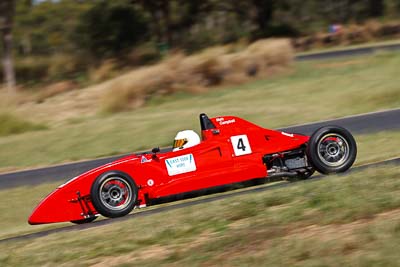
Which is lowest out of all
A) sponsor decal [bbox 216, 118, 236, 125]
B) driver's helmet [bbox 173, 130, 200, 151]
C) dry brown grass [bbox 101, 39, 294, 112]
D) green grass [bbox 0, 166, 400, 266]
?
green grass [bbox 0, 166, 400, 266]

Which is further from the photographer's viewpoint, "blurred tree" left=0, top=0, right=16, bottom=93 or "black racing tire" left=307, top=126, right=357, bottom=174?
"blurred tree" left=0, top=0, right=16, bottom=93

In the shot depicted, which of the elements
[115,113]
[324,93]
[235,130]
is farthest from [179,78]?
[235,130]

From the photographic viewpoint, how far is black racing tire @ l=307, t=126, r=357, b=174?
9.79 metres

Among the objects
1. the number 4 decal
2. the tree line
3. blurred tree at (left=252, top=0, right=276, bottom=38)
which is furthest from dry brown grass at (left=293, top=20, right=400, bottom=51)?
the number 4 decal

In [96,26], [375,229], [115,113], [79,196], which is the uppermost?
[96,26]

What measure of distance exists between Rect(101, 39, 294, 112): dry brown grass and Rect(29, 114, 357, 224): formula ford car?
42.6ft

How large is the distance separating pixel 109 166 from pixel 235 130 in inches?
66.6

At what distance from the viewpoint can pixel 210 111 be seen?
67.9 feet

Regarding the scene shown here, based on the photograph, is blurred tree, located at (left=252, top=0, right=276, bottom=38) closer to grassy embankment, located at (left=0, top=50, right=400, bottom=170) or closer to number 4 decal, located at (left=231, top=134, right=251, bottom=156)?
grassy embankment, located at (left=0, top=50, right=400, bottom=170)

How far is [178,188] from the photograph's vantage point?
9523 mm

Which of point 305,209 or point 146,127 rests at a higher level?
point 146,127

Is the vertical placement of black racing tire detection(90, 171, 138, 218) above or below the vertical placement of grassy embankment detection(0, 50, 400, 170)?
below

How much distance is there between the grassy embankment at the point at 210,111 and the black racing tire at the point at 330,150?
26.5 ft

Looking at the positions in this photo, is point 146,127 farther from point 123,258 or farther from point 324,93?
point 123,258
